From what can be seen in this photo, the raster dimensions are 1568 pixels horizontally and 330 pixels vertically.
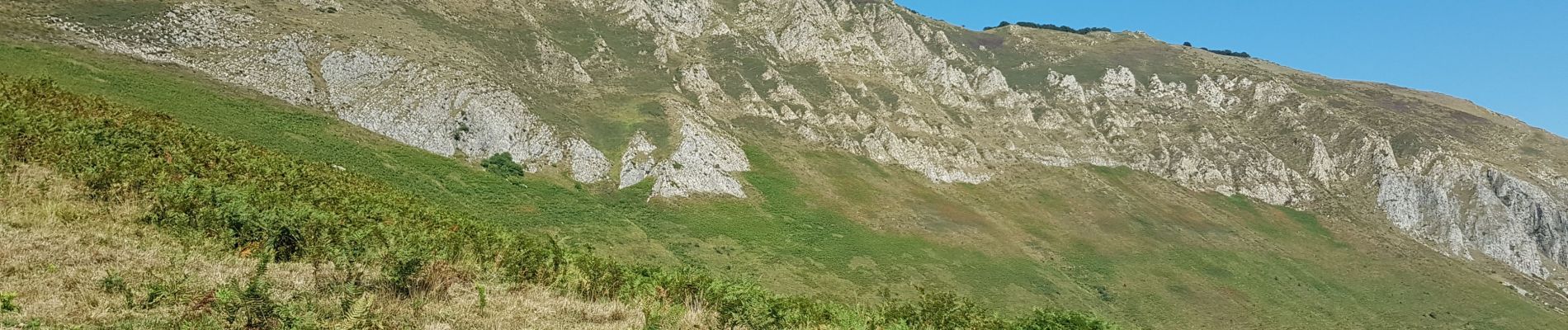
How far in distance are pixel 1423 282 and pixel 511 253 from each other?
111 metres

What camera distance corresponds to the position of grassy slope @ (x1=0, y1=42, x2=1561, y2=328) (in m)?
51.8

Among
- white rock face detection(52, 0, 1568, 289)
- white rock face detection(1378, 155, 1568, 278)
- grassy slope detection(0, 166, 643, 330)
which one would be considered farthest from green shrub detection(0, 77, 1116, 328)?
white rock face detection(1378, 155, 1568, 278)

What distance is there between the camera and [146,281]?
9.52 meters

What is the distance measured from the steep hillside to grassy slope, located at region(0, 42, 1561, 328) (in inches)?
16.5

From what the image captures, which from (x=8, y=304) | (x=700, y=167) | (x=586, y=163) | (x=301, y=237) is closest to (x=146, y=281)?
(x=8, y=304)

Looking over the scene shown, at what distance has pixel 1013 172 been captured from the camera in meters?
103

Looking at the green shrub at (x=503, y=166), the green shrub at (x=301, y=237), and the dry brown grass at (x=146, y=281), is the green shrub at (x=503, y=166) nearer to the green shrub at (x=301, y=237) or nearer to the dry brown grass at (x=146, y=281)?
the green shrub at (x=301, y=237)

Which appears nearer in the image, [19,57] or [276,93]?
[19,57]

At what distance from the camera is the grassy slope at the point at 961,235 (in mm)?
51844

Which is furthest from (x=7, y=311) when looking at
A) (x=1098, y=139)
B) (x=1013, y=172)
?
(x=1098, y=139)

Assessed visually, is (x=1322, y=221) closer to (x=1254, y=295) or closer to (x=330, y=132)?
(x=1254, y=295)

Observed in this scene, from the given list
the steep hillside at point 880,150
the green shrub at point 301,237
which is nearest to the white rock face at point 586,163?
the steep hillside at point 880,150

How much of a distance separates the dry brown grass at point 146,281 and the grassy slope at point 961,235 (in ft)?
113

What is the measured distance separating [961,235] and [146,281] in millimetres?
71228
